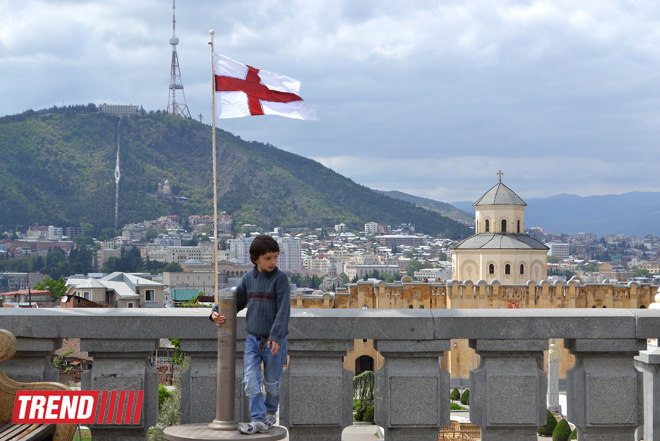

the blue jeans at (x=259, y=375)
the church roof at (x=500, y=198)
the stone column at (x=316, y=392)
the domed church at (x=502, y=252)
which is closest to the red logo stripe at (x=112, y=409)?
the blue jeans at (x=259, y=375)

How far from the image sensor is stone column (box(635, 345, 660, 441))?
6188 mm

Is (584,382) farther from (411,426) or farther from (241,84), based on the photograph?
(241,84)

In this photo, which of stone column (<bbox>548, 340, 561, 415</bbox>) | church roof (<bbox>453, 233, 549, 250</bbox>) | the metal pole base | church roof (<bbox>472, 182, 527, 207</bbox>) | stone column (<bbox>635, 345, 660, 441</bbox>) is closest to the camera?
the metal pole base

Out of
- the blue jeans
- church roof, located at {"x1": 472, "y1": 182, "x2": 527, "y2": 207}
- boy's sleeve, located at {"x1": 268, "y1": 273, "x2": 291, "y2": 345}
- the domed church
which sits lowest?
the blue jeans

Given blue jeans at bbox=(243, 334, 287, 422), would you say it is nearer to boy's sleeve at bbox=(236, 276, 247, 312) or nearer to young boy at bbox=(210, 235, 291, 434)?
young boy at bbox=(210, 235, 291, 434)

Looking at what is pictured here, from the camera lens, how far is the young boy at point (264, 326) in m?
5.62

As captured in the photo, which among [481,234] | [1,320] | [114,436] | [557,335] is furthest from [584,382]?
[481,234]

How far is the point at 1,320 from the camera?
5879 millimetres

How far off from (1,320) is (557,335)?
3.67 m

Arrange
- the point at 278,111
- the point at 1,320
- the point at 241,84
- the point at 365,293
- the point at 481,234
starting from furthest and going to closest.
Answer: the point at 481,234 < the point at 365,293 < the point at 241,84 < the point at 278,111 < the point at 1,320

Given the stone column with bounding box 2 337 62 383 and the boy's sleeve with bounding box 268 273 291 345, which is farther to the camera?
the stone column with bounding box 2 337 62 383

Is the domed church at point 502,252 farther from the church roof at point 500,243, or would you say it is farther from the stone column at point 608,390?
the stone column at point 608,390

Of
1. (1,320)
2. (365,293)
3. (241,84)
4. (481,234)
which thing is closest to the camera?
(1,320)

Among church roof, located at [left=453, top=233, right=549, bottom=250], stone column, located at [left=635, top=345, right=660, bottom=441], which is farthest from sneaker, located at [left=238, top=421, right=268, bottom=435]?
church roof, located at [left=453, top=233, right=549, bottom=250]
